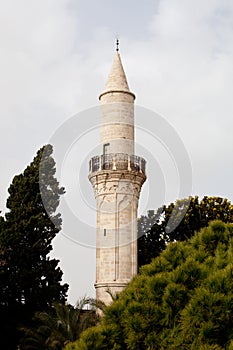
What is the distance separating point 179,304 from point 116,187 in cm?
1954

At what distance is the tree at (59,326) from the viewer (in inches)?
879

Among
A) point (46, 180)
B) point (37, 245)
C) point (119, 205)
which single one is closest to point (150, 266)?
point (119, 205)

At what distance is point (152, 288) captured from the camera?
6.83 metres

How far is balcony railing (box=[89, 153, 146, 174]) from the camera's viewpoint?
1035 inches

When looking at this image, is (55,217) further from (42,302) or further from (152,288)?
(152,288)

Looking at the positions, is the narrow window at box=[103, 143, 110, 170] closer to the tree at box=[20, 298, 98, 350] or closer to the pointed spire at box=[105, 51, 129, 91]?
the pointed spire at box=[105, 51, 129, 91]

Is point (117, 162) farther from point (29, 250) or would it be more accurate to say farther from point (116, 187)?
point (29, 250)

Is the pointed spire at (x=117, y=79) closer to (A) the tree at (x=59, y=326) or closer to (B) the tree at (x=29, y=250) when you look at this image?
(B) the tree at (x=29, y=250)

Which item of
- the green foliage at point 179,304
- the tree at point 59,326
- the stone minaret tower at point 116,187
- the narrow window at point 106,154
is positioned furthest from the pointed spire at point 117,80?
the green foliage at point 179,304

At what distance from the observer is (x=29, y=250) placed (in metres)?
27.0

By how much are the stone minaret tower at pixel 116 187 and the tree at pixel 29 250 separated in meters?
3.05

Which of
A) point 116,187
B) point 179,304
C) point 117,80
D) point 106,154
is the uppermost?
point 117,80

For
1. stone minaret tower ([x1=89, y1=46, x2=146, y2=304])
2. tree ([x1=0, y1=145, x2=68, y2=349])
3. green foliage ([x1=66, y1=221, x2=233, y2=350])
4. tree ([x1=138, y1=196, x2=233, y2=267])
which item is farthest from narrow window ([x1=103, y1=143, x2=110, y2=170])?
green foliage ([x1=66, y1=221, x2=233, y2=350])

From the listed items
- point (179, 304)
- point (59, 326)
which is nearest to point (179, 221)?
point (59, 326)
